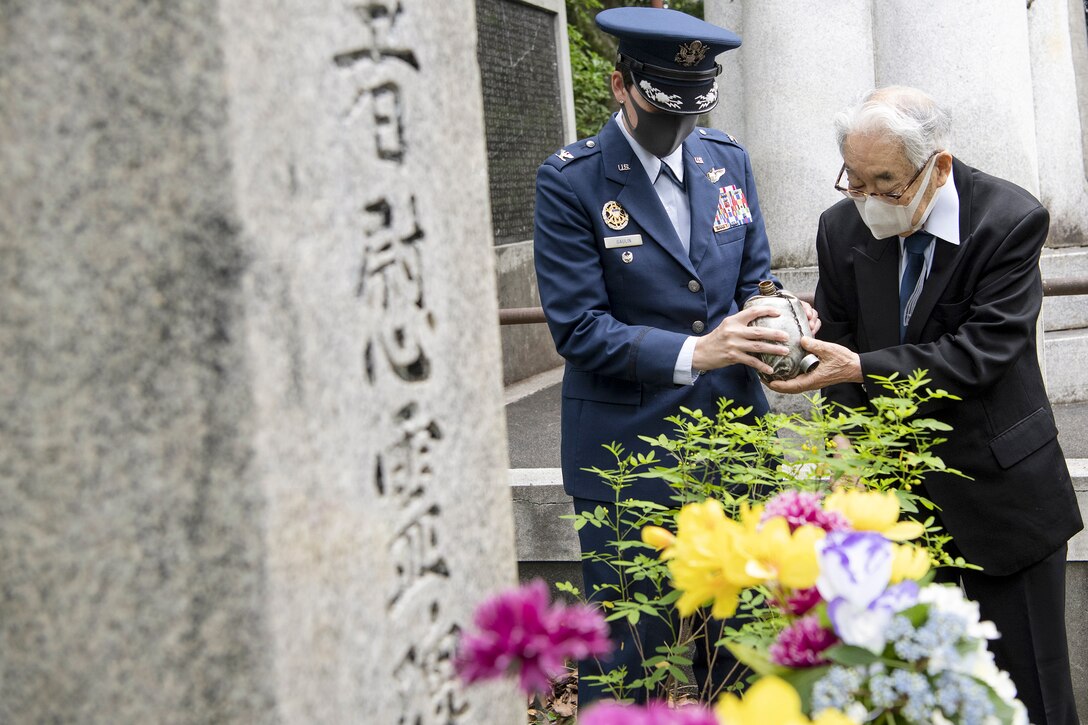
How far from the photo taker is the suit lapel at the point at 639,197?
10.1 ft

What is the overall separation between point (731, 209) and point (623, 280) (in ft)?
1.26

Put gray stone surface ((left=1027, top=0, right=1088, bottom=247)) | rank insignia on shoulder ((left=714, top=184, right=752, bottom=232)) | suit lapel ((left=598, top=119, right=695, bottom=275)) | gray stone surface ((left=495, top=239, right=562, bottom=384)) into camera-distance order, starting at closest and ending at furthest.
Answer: suit lapel ((left=598, top=119, right=695, bottom=275))
rank insignia on shoulder ((left=714, top=184, right=752, bottom=232))
gray stone surface ((left=1027, top=0, right=1088, bottom=247))
gray stone surface ((left=495, top=239, right=562, bottom=384))

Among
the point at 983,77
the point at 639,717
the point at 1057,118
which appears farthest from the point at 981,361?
the point at 1057,118

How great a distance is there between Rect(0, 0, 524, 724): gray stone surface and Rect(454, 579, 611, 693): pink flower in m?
0.28

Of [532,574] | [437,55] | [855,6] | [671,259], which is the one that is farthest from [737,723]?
[855,6]

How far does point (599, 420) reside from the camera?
10.4 feet

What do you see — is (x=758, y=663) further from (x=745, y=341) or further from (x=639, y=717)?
(x=745, y=341)

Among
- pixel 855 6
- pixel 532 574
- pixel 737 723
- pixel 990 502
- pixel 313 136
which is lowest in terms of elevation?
pixel 532 574

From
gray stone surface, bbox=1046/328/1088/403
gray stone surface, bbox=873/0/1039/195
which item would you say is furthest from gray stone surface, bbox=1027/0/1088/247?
gray stone surface, bbox=873/0/1039/195

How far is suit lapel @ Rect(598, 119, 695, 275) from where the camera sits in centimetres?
309

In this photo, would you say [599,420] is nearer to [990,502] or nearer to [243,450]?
[990,502]

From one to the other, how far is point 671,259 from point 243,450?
2014mm

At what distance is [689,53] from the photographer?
3047 millimetres

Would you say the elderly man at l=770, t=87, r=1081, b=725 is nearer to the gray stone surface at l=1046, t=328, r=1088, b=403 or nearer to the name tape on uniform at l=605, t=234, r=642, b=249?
the name tape on uniform at l=605, t=234, r=642, b=249
